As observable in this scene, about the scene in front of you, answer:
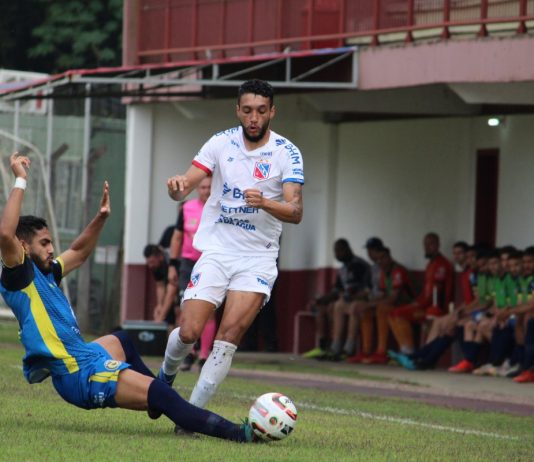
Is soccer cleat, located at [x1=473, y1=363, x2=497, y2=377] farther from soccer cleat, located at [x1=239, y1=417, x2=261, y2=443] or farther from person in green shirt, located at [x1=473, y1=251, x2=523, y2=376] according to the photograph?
soccer cleat, located at [x1=239, y1=417, x2=261, y2=443]

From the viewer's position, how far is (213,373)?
9.48 meters

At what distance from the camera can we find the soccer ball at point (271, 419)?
8.74 meters

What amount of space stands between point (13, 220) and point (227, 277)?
169 centimetres

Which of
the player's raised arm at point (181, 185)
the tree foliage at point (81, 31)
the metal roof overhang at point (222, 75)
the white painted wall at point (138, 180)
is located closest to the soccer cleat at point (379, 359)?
the metal roof overhang at point (222, 75)

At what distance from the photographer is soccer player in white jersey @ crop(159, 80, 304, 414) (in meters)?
9.62

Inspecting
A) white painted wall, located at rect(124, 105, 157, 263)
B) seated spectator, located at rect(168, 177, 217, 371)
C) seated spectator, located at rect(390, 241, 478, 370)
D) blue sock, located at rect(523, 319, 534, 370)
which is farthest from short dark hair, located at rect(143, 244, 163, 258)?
blue sock, located at rect(523, 319, 534, 370)

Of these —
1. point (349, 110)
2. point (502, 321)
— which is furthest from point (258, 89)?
point (349, 110)

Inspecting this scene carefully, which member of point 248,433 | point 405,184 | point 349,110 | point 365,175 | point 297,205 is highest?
point 349,110

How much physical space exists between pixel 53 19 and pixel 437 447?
28755 mm

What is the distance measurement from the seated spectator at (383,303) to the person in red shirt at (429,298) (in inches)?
9.5

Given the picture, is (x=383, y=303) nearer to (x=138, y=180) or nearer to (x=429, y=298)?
(x=429, y=298)

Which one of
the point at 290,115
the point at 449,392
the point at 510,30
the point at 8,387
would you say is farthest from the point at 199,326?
the point at 290,115

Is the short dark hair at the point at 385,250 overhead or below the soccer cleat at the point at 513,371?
overhead

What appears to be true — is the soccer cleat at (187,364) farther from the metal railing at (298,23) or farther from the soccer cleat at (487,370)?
the metal railing at (298,23)
